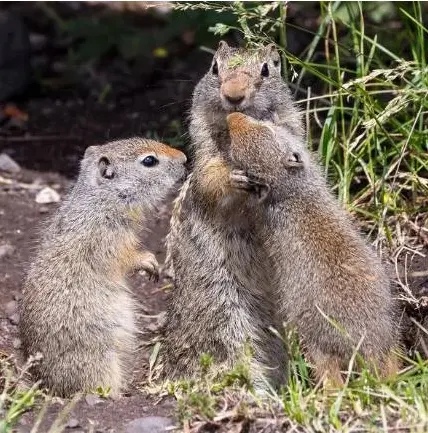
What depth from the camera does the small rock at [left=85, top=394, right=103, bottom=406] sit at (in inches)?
229

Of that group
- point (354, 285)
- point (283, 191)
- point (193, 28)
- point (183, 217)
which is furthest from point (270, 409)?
point (193, 28)

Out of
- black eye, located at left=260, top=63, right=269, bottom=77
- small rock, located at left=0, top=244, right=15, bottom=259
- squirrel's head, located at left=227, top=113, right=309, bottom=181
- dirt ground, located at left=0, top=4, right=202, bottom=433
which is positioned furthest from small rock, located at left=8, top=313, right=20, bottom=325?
black eye, located at left=260, top=63, right=269, bottom=77

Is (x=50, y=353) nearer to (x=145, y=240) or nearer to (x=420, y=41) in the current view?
(x=145, y=240)

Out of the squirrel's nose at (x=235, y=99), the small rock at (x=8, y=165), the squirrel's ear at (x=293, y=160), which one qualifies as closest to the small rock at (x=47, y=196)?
the small rock at (x=8, y=165)

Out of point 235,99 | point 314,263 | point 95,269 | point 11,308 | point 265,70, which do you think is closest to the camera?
point 314,263

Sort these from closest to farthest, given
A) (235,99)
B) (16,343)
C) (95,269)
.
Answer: (235,99) → (95,269) → (16,343)

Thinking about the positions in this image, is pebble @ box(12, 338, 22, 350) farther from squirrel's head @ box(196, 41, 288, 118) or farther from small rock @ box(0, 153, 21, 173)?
small rock @ box(0, 153, 21, 173)

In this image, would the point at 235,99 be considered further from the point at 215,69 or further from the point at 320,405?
the point at 320,405

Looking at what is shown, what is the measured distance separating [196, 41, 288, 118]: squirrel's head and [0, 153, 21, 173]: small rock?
2.67 m

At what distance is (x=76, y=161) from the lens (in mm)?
9133

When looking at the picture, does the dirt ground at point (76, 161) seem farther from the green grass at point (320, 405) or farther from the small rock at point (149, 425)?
the green grass at point (320, 405)

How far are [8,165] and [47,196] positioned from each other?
0.60 metres

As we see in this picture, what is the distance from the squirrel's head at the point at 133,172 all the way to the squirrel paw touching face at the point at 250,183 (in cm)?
88

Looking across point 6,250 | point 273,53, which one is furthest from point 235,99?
point 6,250
